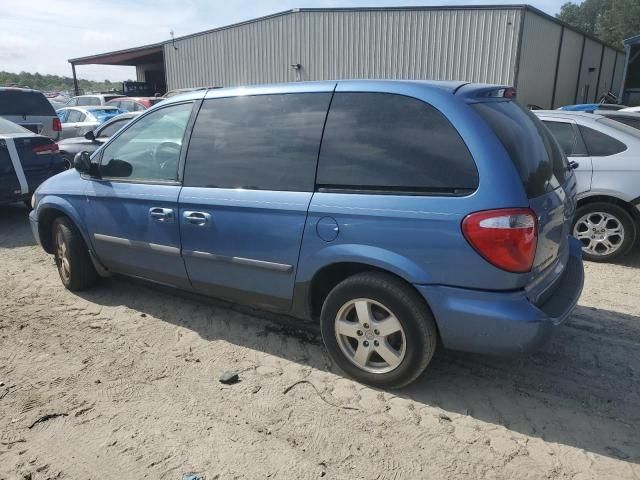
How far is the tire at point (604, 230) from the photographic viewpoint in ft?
17.9

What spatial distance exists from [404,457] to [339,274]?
1.14m

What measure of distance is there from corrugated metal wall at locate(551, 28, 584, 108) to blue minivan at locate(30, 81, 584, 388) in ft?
70.7

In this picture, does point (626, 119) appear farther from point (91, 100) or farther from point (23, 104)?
point (91, 100)

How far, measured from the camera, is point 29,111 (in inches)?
406

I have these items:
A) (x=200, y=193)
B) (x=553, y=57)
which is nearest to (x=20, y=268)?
(x=200, y=193)

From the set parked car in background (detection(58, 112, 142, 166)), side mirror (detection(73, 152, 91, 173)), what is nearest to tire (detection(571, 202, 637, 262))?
side mirror (detection(73, 152, 91, 173))

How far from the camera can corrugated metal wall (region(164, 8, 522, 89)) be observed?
17047 mm

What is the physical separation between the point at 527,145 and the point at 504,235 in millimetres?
691

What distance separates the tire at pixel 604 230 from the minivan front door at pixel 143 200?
434 cm

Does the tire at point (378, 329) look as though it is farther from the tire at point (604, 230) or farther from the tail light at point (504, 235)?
the tire at point (604, 230)

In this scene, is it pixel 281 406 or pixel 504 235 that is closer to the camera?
pixel 504 235

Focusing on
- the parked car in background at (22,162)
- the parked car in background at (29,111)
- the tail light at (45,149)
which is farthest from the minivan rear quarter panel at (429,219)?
the parked car in background at (29,111)

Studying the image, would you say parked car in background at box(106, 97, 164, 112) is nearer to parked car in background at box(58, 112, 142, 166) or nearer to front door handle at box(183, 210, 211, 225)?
parked car in background at box(58, 112, 142, 166)

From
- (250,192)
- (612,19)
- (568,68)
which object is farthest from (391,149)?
(612,19)
